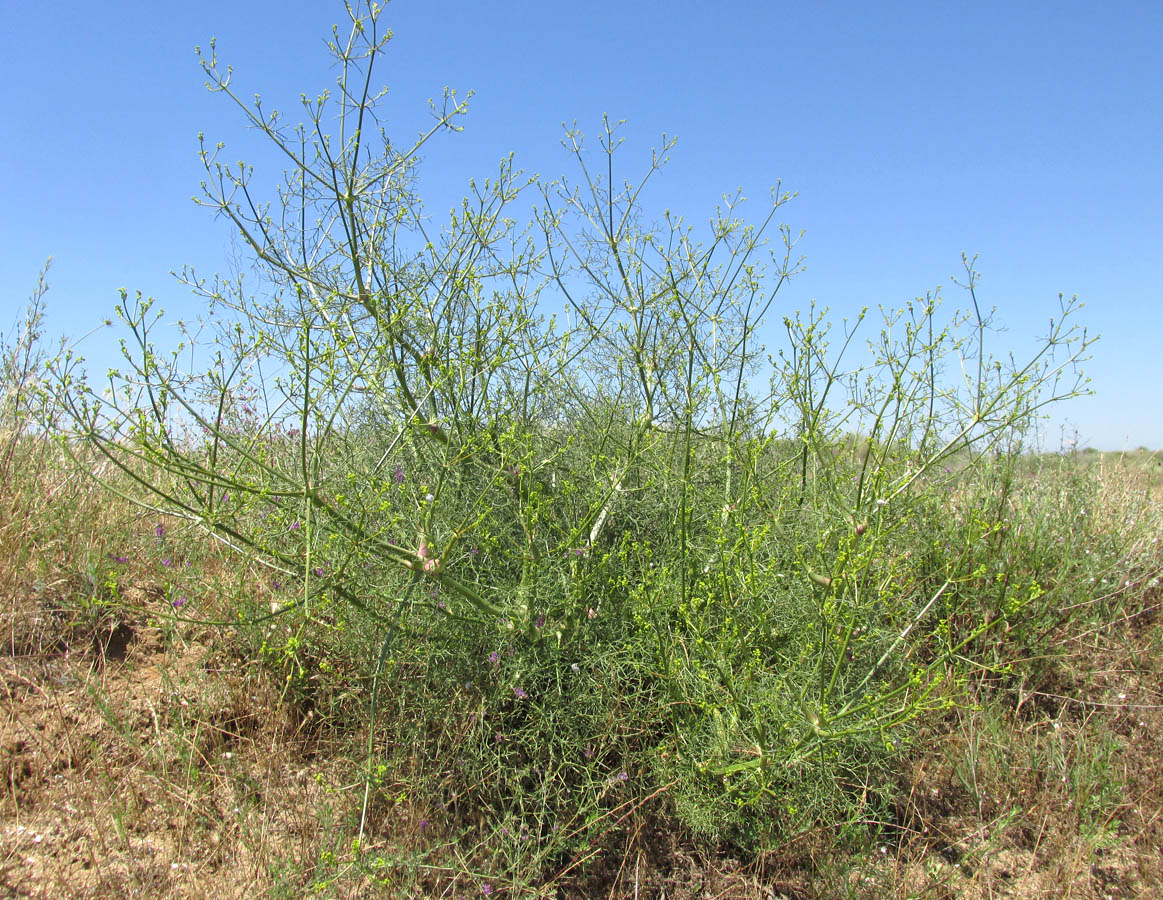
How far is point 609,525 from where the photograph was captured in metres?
3.20

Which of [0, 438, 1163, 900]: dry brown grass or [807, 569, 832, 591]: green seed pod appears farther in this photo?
[807, 569, 832, 591]: green seed pod

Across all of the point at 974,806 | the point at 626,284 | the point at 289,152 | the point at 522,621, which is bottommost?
the point at 974,806

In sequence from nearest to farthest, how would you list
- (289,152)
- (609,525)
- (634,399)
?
(289,152) → (609,525) → (634,399)

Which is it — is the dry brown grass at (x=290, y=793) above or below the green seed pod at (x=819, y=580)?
below

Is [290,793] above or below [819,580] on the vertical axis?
below

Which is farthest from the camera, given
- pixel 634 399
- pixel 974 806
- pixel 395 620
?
pixel 634 399

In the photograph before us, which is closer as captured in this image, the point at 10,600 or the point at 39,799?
the point at 39,799

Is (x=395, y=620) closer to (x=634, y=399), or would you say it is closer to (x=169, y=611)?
(x=169, y=611)

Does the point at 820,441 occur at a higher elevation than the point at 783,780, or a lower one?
higher

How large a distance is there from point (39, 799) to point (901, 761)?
3320mm

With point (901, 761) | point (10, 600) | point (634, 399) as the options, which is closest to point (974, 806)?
point (901, 761)

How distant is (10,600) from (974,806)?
4157 millimetres

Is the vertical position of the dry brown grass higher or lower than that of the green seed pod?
lower

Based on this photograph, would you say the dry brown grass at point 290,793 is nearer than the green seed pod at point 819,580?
Yes
